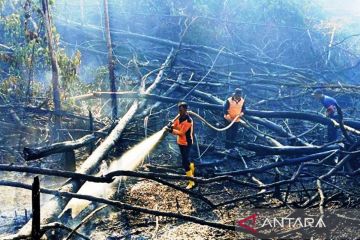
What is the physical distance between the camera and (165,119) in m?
9.41

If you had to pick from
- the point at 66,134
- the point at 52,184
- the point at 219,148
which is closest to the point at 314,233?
the point at 219,148

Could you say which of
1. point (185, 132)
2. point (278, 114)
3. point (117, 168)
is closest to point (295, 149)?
point (278, 114)

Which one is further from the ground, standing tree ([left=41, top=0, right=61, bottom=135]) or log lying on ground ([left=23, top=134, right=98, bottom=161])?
standing tree ([left=41, top=0, right=61, bottom=135])

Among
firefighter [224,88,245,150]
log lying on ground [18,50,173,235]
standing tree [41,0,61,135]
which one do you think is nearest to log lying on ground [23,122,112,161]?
log lying on ground [18,50,173,235]

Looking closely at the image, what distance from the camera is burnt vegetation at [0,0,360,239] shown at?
4.98 meters

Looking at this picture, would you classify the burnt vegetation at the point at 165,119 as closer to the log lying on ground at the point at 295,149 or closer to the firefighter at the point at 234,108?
the log lying on ground at the point at 295,149

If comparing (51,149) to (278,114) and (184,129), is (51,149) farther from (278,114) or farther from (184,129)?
(278,114)

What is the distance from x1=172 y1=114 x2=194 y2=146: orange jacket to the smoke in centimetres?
63

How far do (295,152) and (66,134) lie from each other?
5144 millimetres

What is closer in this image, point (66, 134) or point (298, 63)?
point (66, 134)

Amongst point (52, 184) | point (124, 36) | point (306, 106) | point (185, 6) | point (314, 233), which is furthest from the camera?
point (185, 6)

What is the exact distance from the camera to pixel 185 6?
16.0m

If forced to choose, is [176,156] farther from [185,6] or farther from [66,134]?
[185,6]

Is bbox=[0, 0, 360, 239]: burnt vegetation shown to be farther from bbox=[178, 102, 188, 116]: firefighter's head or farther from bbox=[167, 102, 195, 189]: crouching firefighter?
bbox=[178, 102, 188, 116]: firefighter's head
